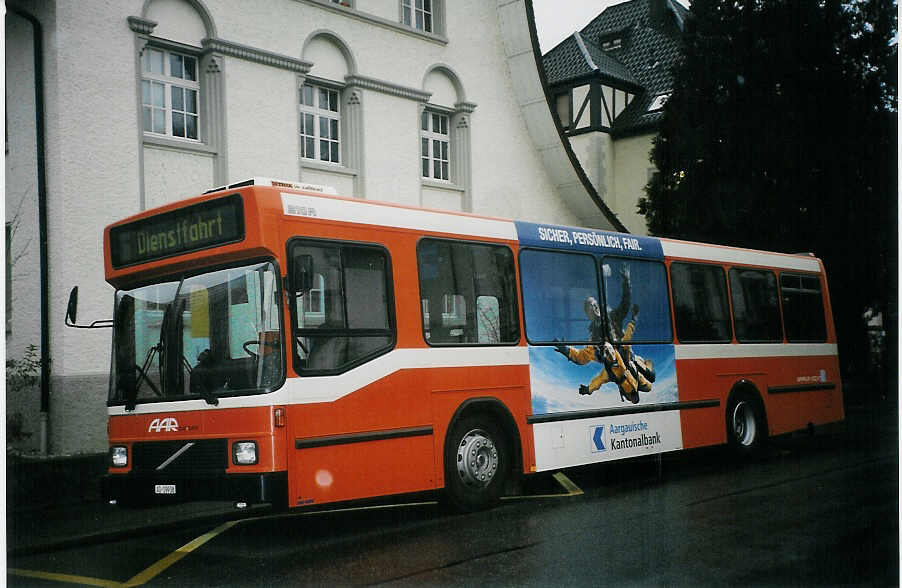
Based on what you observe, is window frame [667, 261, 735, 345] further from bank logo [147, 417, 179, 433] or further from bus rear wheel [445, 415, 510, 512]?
bank logo [147, 417, 179, 433]

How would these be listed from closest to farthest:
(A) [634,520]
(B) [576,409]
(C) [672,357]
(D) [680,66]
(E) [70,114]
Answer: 1. (A) [634,520]
2. (B) [576,409]
3. (C) [672,357]
4. (E) [70,114]
5. (D) [680,66]

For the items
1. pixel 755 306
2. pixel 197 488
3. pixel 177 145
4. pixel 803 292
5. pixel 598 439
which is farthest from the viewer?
pixel 803 292

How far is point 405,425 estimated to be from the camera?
8844 mm

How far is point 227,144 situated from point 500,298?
7189 millimetres

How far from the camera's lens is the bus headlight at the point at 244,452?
7.70m

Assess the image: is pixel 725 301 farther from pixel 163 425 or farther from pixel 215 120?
pixel 215 120

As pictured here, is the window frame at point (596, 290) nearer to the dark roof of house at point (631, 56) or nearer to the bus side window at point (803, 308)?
the bus side window at point (803, 308)

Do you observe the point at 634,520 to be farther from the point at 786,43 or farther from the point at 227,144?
the point at 786,43

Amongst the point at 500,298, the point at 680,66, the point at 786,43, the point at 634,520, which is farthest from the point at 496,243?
the point at 680,66

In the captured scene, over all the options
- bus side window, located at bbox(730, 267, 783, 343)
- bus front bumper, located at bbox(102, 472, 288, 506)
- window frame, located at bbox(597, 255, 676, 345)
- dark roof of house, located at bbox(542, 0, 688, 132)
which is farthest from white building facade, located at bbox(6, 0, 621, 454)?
dark roof of house, located at bbox(542, 0, 688, 132)

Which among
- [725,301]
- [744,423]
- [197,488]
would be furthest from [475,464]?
[744,423]

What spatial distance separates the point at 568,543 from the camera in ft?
24.9

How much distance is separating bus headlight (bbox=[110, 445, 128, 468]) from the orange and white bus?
2 cm

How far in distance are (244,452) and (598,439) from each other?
4.55 m
